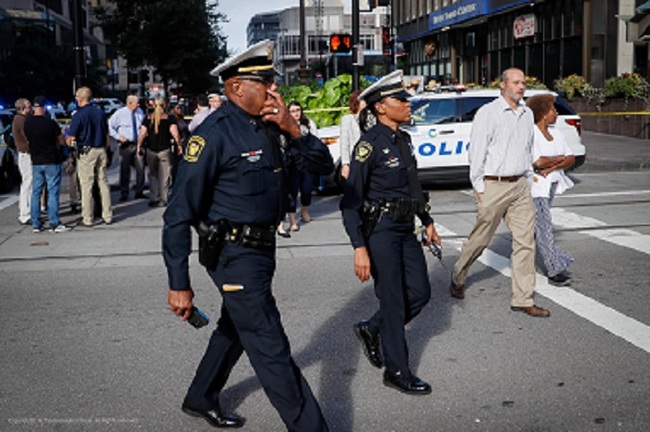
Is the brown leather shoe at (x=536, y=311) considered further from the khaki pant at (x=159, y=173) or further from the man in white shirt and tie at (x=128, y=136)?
the man in white shirt and tie at (x=128, y=136)

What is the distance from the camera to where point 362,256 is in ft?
15.7

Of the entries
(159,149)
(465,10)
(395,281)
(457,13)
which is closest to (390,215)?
(395,281)

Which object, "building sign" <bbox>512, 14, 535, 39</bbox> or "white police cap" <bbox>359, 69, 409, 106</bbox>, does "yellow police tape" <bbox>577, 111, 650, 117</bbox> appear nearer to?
"building sign" <bbox>512, 14, 535, 39</bbox>

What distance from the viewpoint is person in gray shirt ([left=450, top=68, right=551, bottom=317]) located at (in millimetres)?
6539

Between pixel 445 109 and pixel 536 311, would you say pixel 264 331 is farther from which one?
pixel 445 109

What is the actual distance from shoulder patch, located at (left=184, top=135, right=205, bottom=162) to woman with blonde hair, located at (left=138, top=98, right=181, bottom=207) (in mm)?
9730

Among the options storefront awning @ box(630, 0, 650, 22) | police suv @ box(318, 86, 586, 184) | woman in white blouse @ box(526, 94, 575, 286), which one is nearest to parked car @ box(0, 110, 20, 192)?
police suv @ box(318, 86, 586, 184)

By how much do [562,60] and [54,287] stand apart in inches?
1070

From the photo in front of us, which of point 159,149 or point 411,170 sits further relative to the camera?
point 159,149

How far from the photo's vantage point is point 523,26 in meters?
35.4

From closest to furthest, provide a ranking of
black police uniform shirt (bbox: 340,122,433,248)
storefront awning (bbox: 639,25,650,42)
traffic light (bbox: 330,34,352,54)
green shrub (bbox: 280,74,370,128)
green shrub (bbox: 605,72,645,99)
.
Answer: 1. black police uniform shirt (bbox: 340,122,433,248)
2. green shrub (bbox: 280,74,370,128)
3. traffic light (bbox: 330,34,352,54)
4. storefront awning (bbox: 639,25,650,42)
5. green shrub (bbox: 605,72,645,99)

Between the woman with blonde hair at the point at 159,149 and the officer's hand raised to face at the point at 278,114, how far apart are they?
9753mm

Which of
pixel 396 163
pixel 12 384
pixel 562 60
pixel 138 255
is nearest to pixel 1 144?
pixel 138 255

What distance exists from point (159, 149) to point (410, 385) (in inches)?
369
